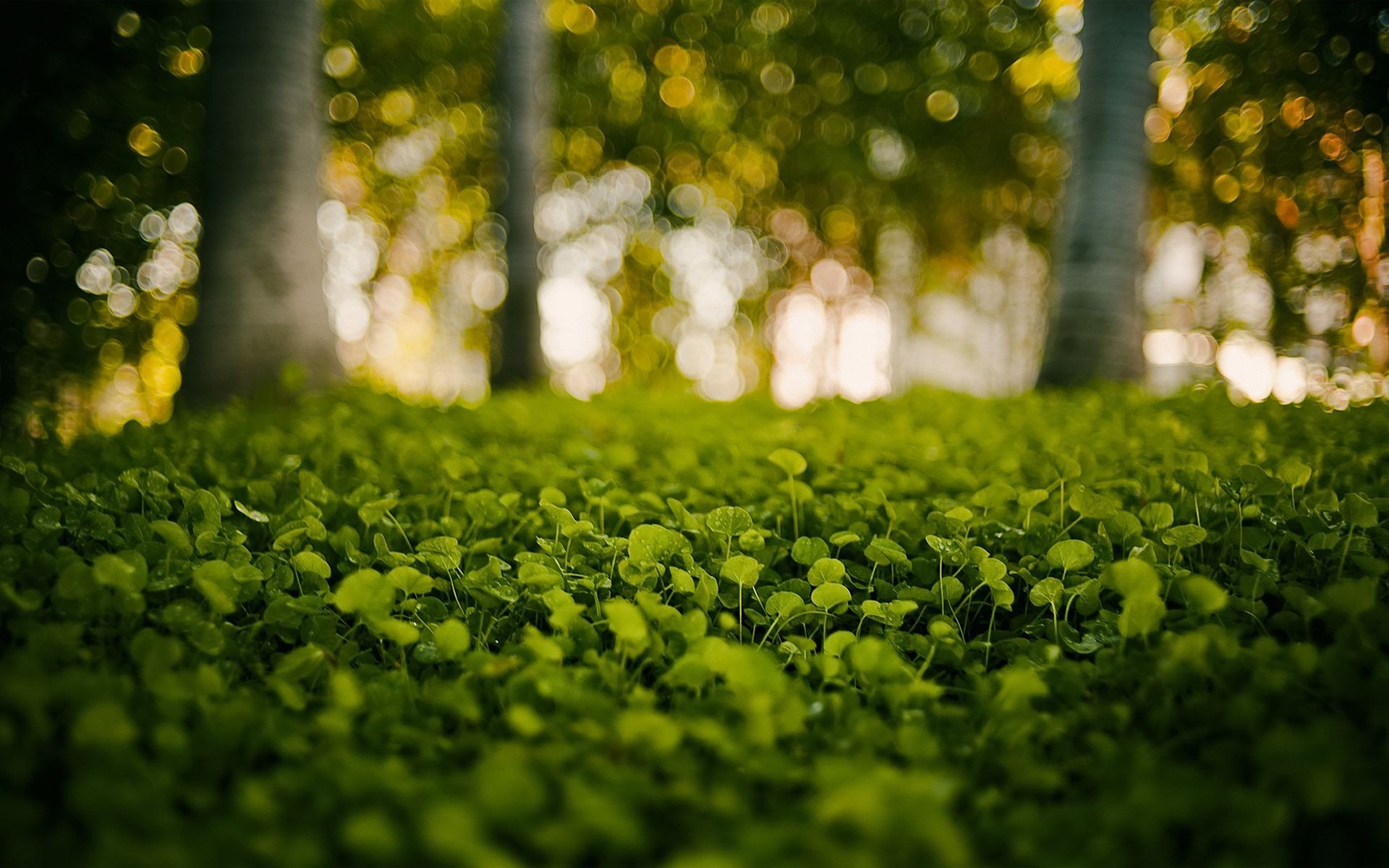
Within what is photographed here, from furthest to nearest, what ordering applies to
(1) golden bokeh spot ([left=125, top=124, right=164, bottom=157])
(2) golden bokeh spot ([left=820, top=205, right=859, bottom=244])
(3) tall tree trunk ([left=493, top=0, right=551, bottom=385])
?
1. (2) golden bokeh spot ([left=820, top=205, right=859, bottom=244])
2. (3) tall tree trunk ([left=493, top=0, right=551, bottom=385])
3. (1) golden bokeh spot ([left=125, top=124, right=164, bottom=157])

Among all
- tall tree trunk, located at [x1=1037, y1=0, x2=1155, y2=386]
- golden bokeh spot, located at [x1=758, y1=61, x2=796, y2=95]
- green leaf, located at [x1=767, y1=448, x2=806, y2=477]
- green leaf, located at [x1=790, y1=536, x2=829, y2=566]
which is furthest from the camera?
golden bokeh spot, located at [x1=758, y1=61, x2=796, y2=95]

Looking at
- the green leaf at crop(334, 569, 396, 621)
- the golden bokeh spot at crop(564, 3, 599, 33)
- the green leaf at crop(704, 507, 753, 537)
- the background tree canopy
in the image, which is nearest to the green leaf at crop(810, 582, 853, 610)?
the green leaf at crop(704, 507, 753, 537)

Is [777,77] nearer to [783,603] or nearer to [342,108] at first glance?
[342,108]

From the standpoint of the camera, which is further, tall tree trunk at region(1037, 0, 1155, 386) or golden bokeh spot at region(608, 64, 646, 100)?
golden bokeh spot at region(608, 64, 646, 100)

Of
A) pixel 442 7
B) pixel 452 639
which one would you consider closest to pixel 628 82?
pixel 442 7

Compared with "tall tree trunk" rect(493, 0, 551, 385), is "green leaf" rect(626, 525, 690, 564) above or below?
below

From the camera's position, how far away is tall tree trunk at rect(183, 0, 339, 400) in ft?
13.5

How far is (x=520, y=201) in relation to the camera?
7324 mm

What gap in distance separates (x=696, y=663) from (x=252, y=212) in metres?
4.27

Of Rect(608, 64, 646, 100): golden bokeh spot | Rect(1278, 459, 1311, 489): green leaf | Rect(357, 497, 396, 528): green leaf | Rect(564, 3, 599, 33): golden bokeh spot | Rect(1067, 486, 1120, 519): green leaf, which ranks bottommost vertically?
Rect(357, 497, 396, 528): green leaf

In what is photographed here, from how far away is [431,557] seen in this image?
173cm

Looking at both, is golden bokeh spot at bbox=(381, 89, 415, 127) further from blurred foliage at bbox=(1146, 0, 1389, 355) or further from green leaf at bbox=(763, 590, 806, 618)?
green leaf at bbox=(763, 590, 806, 618)

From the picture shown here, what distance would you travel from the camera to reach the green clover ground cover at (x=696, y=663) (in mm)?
954

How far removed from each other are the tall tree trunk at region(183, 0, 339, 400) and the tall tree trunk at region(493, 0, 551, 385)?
9.89 feet
